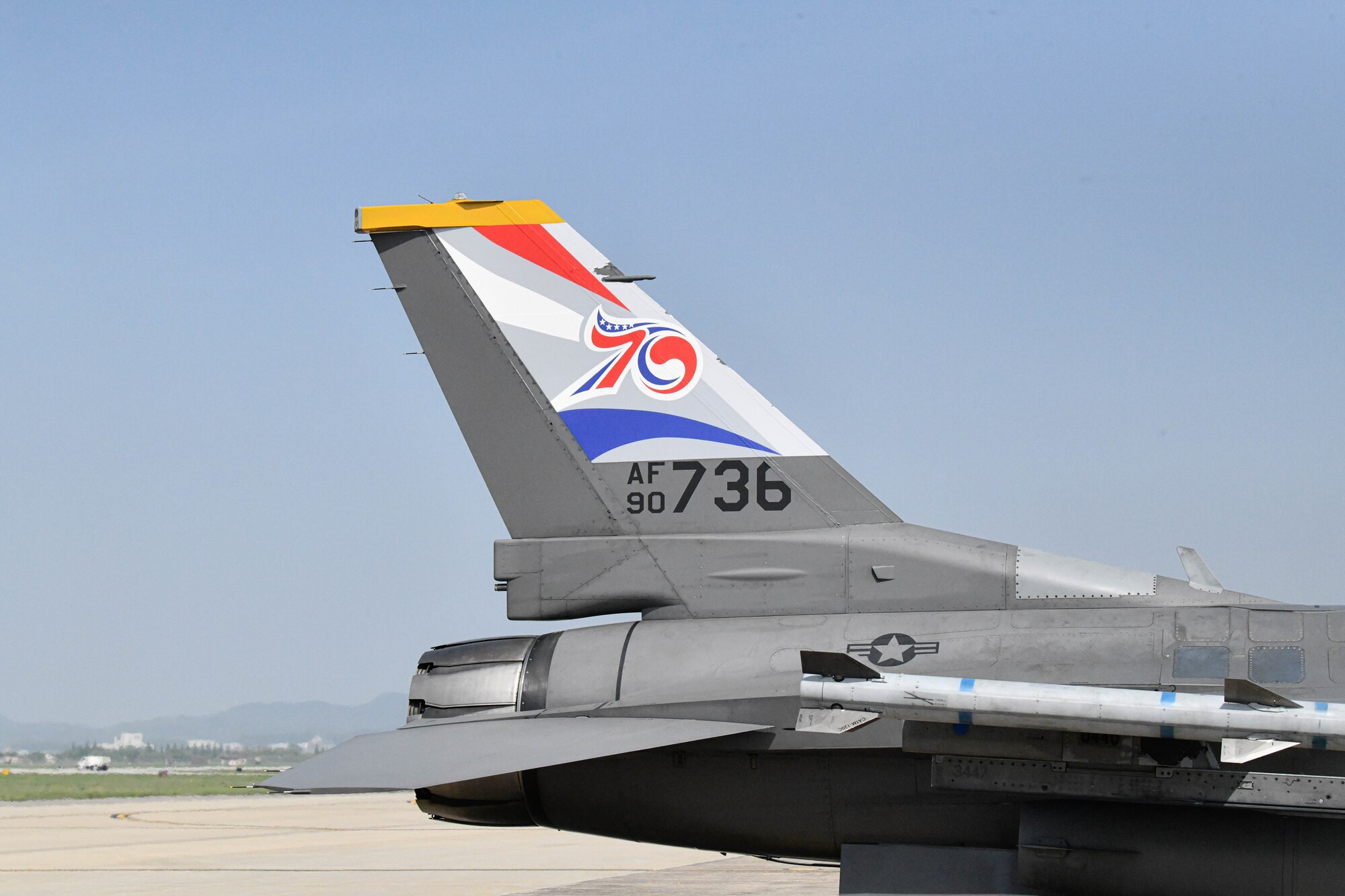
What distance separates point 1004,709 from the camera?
6020 millimetres

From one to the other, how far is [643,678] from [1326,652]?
3.34 m

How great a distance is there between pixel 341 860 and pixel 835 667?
13.9 metres

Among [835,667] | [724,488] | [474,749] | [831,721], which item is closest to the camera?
[835,667]

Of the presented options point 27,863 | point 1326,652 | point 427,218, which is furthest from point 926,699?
point 27,863

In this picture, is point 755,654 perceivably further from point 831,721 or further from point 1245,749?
point 1245,749

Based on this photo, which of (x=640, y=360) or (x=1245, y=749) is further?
(x=640, y=360)

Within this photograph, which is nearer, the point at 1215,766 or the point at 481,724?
the point at 1215,766

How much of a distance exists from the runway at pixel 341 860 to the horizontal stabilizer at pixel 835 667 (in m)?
7.60

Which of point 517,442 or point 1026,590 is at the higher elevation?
point 517,442

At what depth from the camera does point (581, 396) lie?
845 cm

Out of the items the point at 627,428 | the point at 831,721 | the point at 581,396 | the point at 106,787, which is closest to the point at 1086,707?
the point at 831,721

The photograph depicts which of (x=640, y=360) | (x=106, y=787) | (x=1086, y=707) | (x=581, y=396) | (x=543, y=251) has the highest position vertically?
(x=543, y=251)

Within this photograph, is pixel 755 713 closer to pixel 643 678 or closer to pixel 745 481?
pixel 643 678

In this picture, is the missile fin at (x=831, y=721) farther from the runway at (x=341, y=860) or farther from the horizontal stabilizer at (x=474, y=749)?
the runway at (x=341, y=860)
